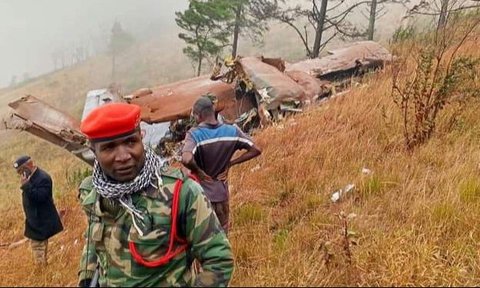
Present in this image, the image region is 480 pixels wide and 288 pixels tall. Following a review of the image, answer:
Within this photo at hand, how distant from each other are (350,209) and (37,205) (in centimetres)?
335

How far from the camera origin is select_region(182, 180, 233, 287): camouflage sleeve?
181 centimetres

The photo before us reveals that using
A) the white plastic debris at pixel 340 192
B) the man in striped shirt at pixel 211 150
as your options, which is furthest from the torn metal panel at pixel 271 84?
the man in striped shirt at pixel 211 150

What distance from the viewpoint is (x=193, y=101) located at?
27.4ft

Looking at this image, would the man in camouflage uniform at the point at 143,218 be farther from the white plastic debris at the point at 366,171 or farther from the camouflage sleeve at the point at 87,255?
the white plastic debris at the point at 366,171

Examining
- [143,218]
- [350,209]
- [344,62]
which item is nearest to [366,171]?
[350,209]

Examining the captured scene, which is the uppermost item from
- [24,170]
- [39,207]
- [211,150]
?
[211,150]

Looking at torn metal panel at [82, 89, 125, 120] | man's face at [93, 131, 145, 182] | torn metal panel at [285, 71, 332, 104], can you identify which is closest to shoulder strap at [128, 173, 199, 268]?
man's face at [93, 131, 145, 182]

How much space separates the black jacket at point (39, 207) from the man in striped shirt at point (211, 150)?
2.28 m

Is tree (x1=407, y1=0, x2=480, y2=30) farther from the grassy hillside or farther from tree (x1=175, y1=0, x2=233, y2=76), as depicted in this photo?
tree (x1=175, y1=0, x2=233, y2=76)

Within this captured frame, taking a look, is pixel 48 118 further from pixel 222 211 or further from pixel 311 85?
pixel 222 211

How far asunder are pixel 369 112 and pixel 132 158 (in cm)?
510

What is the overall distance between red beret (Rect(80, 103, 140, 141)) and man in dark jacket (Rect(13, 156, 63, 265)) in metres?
3.58

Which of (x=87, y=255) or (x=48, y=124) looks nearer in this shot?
(x=87, y=255)

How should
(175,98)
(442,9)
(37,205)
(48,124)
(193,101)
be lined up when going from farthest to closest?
(175,98)
(193,101)
(48,124)
(442,9)
(37,205)
